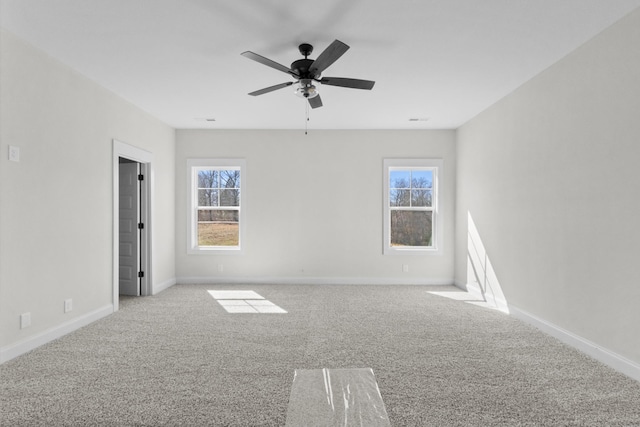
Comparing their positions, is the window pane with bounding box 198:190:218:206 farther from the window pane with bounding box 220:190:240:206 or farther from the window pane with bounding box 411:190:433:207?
the window pane with bounding box 411:190:433:207

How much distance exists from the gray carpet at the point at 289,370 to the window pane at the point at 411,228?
6.82ft

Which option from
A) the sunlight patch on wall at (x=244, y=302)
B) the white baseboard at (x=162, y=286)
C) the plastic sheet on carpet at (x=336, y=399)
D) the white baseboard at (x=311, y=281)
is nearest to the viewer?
the plastic sheet on carpet at (x=336, y=399)

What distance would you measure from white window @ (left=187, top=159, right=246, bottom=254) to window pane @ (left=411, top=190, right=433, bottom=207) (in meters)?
3.08

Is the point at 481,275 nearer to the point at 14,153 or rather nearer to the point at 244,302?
the point at 244,302

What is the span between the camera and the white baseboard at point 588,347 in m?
2.76

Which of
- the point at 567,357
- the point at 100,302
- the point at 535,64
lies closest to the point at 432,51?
the point at 535,64

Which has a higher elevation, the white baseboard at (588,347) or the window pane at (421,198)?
the window pane at (421,198)

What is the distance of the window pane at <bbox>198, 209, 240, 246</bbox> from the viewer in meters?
6.58

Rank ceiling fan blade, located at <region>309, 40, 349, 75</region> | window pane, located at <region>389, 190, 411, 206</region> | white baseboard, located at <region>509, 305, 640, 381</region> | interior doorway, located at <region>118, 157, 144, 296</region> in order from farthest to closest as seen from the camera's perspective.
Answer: window pane, located at <region>389, 190, 411, 206</region>, interior doorway, located at <region>118, 157, 144, 296</region>, white baseboard, located at <region>509, 305, 640, 381</region>, ceiling fan blade, located at <region>309, 40, 349, 75</region>

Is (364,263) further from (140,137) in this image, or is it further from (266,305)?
(140,137)

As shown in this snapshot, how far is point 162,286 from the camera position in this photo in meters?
5.94

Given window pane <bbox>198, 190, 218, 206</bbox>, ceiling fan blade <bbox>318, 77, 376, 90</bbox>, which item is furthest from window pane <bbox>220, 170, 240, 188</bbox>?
ceiling fan blade <bbox>318, 77, 376, 90</bbox>

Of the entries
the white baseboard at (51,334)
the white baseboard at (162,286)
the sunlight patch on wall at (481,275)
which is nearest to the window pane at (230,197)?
the white baseboard at (162,286)

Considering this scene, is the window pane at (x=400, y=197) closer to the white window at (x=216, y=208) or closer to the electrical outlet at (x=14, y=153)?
the white window at (x=216, y=208)
